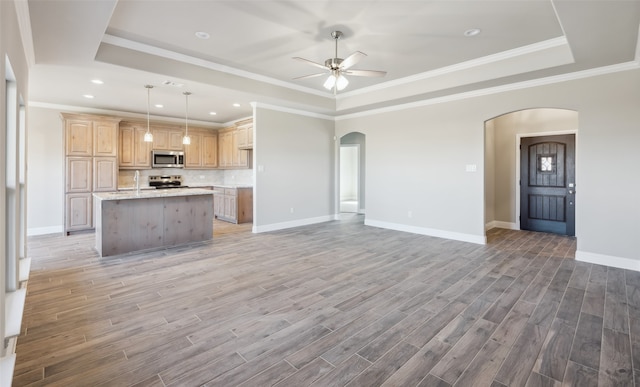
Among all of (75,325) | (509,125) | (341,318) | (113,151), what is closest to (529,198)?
(509,125)

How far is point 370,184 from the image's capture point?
7.10m

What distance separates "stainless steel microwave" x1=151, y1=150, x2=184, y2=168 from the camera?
Answer: 299 inches

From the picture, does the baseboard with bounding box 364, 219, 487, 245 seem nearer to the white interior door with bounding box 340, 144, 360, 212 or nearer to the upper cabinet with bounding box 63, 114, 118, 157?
the white interior door with bounding box 340, 144, 360, 212

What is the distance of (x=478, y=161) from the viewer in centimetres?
532

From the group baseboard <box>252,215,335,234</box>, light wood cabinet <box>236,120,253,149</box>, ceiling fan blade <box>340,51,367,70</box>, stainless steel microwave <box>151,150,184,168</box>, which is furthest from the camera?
stainless steel microwave <box>151,150,184,168</box>

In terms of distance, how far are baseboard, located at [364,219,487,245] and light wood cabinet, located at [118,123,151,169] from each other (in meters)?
5.69

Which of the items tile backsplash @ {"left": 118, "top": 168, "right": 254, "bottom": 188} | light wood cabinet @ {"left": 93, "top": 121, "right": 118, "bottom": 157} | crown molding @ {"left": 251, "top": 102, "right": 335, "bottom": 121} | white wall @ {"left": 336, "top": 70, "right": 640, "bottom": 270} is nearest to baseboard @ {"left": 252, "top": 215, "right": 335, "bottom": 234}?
white wall @ {"left": 336, "top": 70, "right": 640, "bottom": 270}

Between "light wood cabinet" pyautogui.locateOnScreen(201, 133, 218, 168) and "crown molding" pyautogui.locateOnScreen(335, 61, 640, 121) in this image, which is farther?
"light wood cabinet" pyautogui.locateOnScreen(201, 133, 218, 168)

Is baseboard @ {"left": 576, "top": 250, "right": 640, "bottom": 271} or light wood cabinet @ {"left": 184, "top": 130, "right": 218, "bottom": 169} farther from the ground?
light wood cabinet @ {"left": 184, "top": 130, "right": 218, "bottom": 169}

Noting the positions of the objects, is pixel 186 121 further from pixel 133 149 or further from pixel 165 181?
pixel 165 181

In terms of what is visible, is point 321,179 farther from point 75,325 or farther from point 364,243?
point 75,325

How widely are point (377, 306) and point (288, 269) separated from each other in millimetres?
1456

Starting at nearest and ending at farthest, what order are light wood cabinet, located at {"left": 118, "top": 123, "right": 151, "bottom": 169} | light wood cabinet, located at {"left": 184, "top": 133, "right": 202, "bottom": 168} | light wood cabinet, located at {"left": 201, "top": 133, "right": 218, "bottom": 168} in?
light wood cabinet, located at {"left": 118, "top": 123, "right": 151, "bottom": 169} → light wood cabinet, located at {"left": 184, "top": 133, "right": 202, "bottom": 168} → light wood cabinet, located at {"left": 201, "top": 133, "right": 218, "bottom": 168}

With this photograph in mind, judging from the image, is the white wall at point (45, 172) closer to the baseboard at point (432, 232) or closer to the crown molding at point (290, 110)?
the crown molding at point (290, 110)
